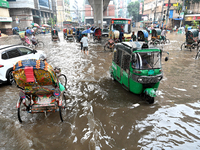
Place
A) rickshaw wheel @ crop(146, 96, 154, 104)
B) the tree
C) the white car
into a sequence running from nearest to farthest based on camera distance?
rickshaw wheel @ crop(146, 96, 154, 104) → the white car → the tree

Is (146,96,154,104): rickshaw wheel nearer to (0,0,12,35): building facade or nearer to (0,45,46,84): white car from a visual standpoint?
(0,45,46,84): white car

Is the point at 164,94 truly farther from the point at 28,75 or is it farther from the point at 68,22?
the point at 68,22

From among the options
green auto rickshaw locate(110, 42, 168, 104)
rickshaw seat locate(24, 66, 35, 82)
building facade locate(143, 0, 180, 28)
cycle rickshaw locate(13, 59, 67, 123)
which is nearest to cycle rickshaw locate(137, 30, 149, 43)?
Answer: green auto rickshaw locate(110, 42, 168, 104)

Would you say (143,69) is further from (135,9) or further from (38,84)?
(135,9)

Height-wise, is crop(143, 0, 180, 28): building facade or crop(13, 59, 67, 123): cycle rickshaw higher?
crop(143, 0, 180, 28): building facade

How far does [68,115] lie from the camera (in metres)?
4.45

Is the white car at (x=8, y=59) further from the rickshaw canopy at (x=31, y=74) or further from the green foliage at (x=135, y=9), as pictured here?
the green foliage at (x=135, y=9)

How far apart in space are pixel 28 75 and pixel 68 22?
50.2 metres

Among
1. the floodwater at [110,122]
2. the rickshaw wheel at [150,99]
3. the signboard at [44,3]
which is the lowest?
the floodwater at [110,122]

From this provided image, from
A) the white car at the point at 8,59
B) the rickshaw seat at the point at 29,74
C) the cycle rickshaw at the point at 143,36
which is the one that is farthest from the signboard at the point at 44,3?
the rickshaw seat at the point at 29,74

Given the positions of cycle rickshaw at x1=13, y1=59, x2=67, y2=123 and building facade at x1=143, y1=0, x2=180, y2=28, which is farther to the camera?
building facade at x1=143, y1=0, x2=180, y2=28

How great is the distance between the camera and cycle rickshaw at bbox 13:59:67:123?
343 cm

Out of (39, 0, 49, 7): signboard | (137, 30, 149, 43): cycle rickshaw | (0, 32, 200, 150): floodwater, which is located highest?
(39, 0, 49, 7): signboard

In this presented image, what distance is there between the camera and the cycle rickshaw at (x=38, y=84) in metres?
3.43
